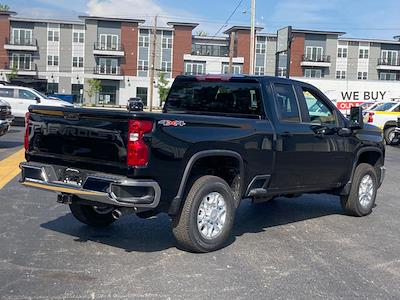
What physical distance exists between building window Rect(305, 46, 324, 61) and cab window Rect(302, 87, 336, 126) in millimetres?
77284

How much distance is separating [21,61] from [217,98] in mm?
76007

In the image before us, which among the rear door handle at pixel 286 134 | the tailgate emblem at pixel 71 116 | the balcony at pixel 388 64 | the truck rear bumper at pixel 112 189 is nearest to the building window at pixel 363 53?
the balcony at pixel 388 64

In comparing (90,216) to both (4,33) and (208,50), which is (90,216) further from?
(4,33)

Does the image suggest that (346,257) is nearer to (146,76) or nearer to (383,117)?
(383,117)

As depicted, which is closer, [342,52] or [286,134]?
[286,134]

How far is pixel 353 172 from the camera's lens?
26.2 feet

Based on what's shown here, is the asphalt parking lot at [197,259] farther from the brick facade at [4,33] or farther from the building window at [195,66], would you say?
the brick facade at [4,33]

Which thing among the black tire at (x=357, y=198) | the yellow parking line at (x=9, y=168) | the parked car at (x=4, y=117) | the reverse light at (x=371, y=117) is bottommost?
the yellow parking line at (x=9, y=168)

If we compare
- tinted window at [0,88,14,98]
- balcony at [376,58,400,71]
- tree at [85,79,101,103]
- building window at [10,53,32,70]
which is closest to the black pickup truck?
tinted window at [0,88,14,98]

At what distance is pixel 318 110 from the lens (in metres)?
7.48

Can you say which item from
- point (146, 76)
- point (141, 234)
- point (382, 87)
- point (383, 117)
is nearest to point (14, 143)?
point (141, 234)

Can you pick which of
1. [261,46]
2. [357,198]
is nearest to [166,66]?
[261,46]

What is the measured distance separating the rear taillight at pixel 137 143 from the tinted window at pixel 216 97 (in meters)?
1.96

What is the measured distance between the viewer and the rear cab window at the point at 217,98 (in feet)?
22.1
